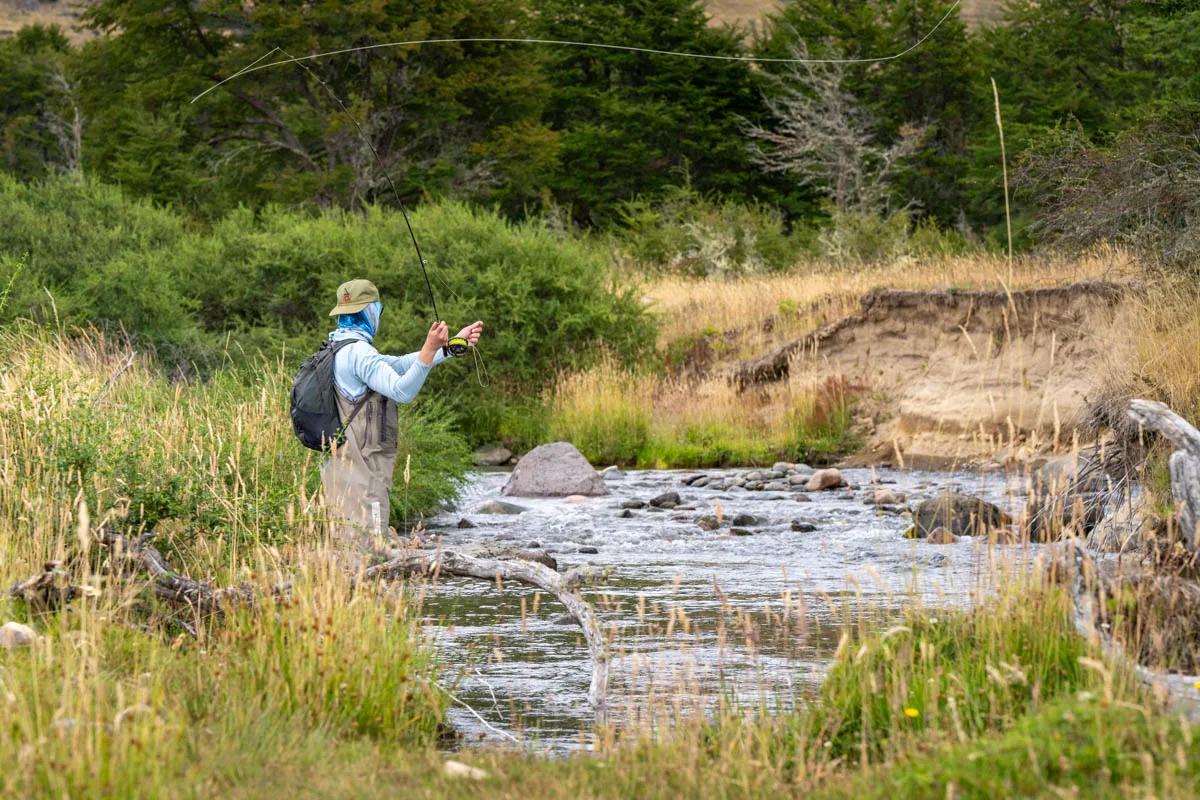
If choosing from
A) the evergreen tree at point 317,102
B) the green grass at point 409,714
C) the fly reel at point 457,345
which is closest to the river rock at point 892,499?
the fly reel at point 457,345

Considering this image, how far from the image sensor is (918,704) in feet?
20.1

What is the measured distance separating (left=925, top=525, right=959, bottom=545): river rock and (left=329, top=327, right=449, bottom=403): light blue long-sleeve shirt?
18.9ft

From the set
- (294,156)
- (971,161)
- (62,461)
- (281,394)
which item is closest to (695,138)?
(971,161)

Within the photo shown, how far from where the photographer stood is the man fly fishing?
863 cm

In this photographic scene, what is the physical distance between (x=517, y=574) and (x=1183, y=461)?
309 cm

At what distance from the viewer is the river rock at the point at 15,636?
6523 millimetres

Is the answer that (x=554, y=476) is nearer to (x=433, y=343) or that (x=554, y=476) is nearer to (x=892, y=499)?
(x=892, y=499)

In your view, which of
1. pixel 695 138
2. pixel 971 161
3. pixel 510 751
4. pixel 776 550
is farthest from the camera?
pixel 695 138

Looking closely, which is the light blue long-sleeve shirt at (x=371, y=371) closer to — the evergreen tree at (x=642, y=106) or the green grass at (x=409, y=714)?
the green grass at (x=409, y=714)

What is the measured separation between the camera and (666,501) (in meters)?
17.7

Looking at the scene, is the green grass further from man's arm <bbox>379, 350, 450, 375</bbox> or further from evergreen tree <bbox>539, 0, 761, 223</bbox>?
evergreen tree <bbox>539, 0, 761, 223</bbox>

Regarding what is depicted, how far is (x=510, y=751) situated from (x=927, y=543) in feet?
24.2

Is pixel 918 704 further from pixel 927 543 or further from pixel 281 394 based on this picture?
pixel 281 394

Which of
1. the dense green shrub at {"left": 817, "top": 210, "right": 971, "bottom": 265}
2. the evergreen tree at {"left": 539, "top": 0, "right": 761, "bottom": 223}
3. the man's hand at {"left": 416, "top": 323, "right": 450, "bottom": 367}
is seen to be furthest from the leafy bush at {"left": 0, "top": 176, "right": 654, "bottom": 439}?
the evergreen tree at {"left": 539, "top": 0, "right": 761, "bottom": 223}
